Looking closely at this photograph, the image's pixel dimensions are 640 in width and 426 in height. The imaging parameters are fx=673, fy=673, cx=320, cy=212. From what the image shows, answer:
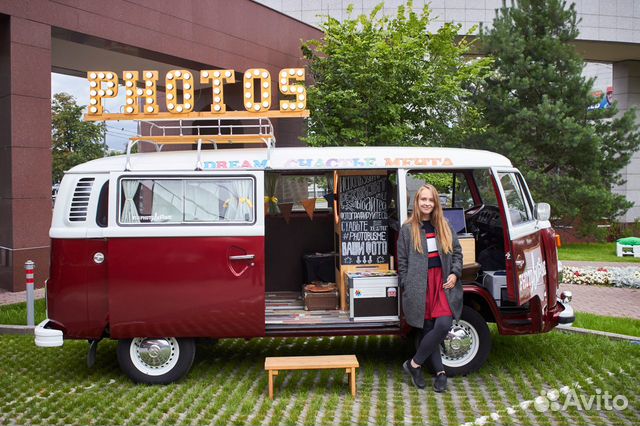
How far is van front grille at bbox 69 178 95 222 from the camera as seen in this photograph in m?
6.43

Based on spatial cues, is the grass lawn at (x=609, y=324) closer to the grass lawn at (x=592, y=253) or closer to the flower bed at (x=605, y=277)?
the flower bed at (x=605, y=277)

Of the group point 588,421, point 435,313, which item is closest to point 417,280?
A: point 435,313

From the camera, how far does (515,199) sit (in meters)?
6.87

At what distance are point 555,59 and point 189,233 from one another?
18.3 meters

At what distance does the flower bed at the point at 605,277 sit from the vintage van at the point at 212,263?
7.33m

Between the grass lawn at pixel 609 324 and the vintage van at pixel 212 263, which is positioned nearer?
the vintage van at pixel 212 263

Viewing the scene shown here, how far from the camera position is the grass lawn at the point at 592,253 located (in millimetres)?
19031

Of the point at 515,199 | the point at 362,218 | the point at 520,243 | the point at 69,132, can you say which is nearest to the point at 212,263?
the point at 362,218

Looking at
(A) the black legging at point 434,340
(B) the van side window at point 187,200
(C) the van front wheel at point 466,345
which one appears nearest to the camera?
(A) the black legging at point 434,340

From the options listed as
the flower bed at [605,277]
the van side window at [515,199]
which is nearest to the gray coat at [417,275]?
the van side window at [515,199]

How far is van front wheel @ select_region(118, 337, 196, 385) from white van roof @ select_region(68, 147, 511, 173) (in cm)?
168

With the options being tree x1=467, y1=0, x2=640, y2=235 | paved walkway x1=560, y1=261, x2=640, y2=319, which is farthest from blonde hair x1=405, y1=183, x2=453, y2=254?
tree x1=467, y1=0, x2=640, y2=235

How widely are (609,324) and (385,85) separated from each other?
909cm

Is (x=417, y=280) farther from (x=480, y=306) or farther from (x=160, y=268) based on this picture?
(x=160, y=268)
